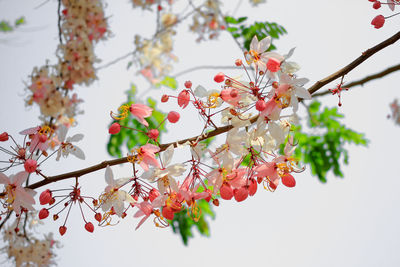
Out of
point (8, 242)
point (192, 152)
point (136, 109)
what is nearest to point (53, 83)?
point (8, 242)

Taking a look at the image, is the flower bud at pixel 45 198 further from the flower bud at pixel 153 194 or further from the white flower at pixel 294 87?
the white flower at pixel 294 87

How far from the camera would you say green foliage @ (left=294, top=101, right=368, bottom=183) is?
295cm


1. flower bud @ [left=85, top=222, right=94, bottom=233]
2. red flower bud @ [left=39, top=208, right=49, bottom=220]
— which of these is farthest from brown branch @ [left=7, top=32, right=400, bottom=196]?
flower bud @ [left=85, top=222, right=94, bottom=233]

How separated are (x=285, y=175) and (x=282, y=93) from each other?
0.86 feet

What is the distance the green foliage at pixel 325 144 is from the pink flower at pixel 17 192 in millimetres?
2356

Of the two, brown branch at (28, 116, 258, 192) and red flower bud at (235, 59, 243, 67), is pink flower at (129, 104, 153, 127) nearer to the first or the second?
brown branch at (28, 116, 258, 192)

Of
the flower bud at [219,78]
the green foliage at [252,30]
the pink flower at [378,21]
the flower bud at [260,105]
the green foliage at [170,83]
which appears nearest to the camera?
the flower bud at [260,105]

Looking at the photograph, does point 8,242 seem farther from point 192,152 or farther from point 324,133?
point 324,133

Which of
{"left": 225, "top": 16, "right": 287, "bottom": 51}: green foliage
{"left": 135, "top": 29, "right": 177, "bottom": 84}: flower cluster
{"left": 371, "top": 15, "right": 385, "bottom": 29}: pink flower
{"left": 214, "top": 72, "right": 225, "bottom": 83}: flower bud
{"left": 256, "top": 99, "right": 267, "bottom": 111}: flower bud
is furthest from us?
{"left": 135, "top": 29, "right": 177, "bottom": 84}: flower cluster

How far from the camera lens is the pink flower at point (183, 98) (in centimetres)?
100

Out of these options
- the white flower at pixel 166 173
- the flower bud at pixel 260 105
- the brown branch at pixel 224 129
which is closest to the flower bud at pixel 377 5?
the brown branch at pixel 224 129

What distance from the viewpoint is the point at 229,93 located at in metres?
0.95

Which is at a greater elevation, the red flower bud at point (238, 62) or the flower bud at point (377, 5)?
the flower bud at point (377, 5)

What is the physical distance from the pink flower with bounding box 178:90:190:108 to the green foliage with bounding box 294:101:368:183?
2.06m
